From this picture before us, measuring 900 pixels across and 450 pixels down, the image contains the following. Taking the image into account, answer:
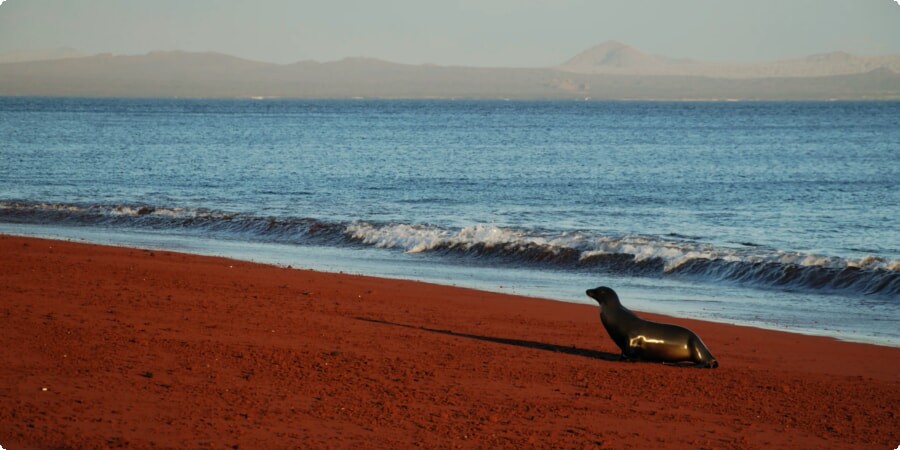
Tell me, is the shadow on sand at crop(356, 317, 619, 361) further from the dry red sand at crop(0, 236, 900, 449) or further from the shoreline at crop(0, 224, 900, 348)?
the shoreline at crop(0, 224, 900, 348)

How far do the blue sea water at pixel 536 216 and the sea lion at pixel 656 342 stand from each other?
3545 millimetres

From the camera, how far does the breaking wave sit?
742 inches

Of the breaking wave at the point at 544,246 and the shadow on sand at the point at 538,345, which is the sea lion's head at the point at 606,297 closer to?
the shadow on sand at the point at 538,345

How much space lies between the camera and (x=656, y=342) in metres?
11.1


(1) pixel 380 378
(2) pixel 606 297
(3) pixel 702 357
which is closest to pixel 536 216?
(2) pixel 606 297

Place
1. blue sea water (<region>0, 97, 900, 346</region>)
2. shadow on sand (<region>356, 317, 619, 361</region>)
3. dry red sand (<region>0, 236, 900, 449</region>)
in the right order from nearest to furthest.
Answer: dry red sand (<region>0, 236, 900, 449</region>) → shadow on sand (<region>356, 317, 619, 361</region>) → blue sea water (<region>0, 97, 900, 346</region>)

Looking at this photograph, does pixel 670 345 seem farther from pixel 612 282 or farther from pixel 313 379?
pixel 612 282

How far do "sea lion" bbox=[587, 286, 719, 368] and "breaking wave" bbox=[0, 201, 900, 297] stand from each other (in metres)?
7.88

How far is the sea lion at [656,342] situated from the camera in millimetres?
11039

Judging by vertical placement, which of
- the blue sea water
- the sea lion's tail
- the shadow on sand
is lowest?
the blue sea water

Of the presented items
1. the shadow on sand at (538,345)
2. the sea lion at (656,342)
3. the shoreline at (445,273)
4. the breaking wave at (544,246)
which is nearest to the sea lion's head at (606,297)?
the sea lion at (656,342)

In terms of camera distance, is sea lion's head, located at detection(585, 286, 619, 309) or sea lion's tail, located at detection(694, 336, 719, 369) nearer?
sea lion's tail, located at detection(694, 336, 719, 369)

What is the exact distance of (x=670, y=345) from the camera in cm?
1110

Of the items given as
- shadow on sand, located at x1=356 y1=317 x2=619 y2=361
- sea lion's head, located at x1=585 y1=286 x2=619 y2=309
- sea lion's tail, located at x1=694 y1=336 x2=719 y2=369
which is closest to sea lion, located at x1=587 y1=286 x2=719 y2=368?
sea lion's tail, located at x1=694 y1=336 x2=719 y2=369
